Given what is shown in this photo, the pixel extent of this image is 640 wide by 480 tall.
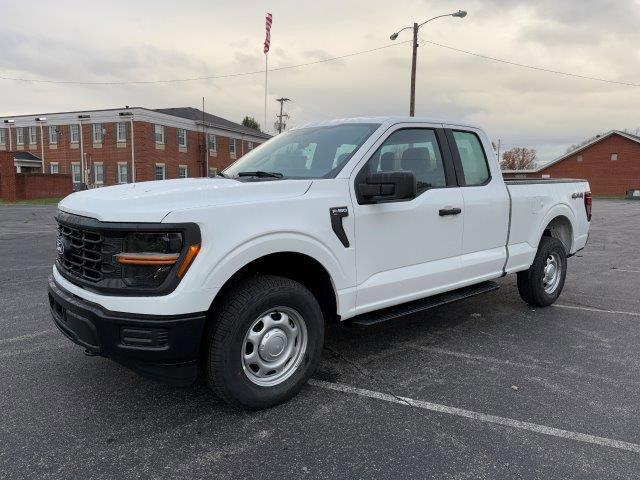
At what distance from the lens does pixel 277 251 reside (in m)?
3.19

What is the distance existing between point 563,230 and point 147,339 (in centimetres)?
533

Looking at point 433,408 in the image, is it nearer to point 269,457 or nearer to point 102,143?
point 269,457

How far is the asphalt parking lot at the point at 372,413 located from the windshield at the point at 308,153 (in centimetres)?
159

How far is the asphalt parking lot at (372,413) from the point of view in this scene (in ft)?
9.07

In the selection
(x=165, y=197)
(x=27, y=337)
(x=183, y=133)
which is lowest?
(x=27, y=337)

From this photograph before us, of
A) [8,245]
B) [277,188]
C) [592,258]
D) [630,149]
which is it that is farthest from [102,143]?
[630,149]

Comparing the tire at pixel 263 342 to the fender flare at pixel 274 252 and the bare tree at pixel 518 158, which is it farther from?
the bare tree at pixel 518 158

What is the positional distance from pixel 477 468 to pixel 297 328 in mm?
1383

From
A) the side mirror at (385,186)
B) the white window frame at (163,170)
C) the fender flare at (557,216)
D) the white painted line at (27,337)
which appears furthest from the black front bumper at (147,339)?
the white window frame at (163,170)

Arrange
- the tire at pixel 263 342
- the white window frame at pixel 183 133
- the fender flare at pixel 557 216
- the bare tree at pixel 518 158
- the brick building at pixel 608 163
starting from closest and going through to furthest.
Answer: the tire at pixel 263 342 < the fender flare at pixel 557 216 < the white window frame at pixel 183 133 < the brick building at pixel 608 163 < the bare tree at pixel 518 158

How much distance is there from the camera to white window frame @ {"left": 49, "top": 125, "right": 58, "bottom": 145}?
45.7 meters

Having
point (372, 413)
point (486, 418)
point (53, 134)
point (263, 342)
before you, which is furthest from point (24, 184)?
point (486, 418)

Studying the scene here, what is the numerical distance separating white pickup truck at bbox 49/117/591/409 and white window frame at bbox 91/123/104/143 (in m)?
43.4

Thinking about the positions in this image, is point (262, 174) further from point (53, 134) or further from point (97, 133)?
point (53, 134)
